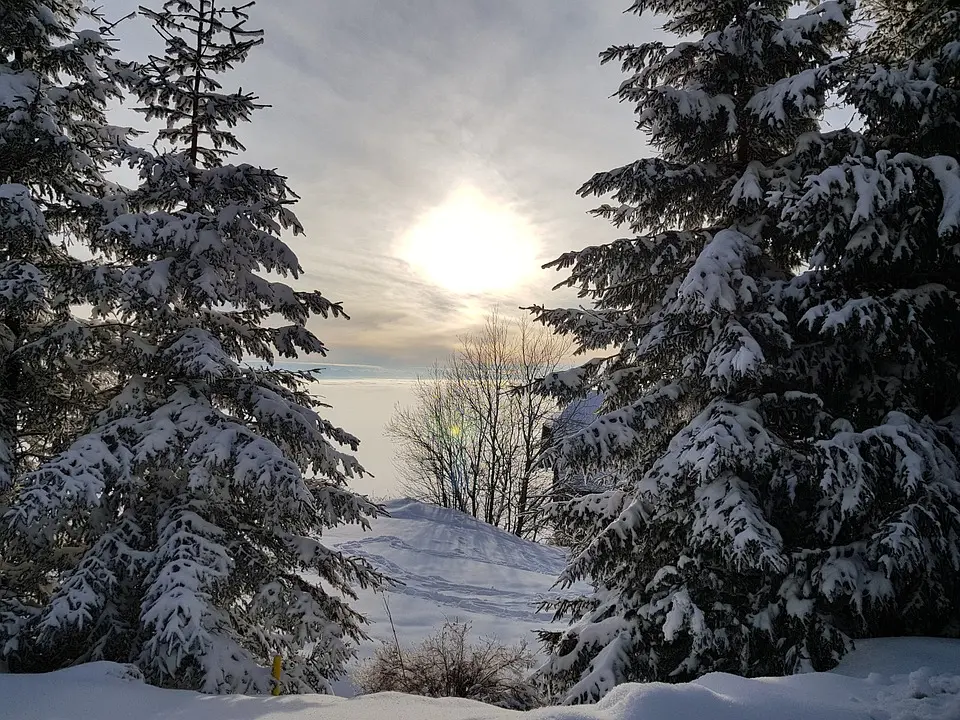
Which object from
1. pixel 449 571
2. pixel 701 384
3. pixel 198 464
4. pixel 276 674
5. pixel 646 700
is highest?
pixel 701 384

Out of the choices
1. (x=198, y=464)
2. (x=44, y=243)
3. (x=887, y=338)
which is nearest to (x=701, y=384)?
(x=887, y=338)

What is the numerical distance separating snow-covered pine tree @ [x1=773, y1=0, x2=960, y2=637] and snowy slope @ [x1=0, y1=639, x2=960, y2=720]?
0.59 meters

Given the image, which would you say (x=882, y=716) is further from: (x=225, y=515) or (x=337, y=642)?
(x=225, y=515)

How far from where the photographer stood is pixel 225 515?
671 cm

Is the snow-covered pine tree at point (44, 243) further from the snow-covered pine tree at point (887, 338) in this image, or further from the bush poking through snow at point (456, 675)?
the snow-covered pine tree at point (887, 338)

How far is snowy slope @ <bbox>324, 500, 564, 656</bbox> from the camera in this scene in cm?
1468

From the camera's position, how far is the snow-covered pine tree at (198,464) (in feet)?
17.2

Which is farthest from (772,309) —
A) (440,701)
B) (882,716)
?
(440,701)

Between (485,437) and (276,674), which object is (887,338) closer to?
(276,674)

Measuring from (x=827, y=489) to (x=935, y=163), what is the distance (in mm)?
3213

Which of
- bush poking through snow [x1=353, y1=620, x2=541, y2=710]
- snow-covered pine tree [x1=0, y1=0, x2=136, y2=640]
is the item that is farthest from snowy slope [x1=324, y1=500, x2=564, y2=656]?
snow-covered pine tree [x1=0, y1=0, x2=136, y2=640]

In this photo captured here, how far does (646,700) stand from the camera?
3312 millimetres

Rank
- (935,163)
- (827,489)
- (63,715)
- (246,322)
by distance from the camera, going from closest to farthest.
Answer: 1. (63,715)
2. (827,489)
3. (935,163)
4. (246,322)

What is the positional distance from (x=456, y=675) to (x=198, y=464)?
676cm
